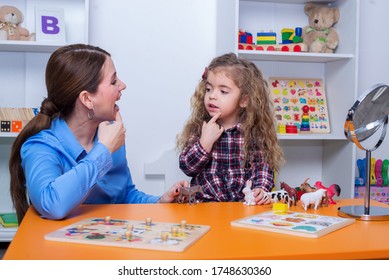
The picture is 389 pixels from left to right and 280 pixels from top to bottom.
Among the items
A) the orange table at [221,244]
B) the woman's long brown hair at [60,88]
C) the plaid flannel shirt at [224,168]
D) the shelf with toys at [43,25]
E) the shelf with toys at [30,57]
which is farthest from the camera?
the shelf with toys at [30,57]

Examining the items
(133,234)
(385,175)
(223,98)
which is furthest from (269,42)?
(133,234)

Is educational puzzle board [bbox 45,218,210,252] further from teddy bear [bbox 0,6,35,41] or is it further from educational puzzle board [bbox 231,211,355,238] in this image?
teddy bear [bbox 0,6,35,41]

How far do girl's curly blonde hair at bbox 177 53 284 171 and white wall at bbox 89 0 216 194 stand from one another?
2.91 feet

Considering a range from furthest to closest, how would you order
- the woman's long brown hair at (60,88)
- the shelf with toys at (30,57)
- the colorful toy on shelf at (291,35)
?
the colorful toy on shelf at (291,35) → the shelf with toys at (30,57) → the woman's long brown hair at (60,88)

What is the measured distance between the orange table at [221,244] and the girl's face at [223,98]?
0.80 meters

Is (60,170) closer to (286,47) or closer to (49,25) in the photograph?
(49,25)

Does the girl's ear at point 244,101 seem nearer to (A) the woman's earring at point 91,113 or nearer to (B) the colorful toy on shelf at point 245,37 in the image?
(A) the woman's earring at point 91,113

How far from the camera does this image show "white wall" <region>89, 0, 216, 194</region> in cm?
316

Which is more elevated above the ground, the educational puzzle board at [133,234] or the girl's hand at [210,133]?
the girl's hand at [210,133]

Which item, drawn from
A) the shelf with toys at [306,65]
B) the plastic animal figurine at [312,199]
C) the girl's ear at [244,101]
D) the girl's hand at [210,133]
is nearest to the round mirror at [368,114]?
the plastic animal figurine at [312,199]

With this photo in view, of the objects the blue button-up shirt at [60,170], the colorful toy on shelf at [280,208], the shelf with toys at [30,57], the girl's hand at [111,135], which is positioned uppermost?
the shelf with toys at [30,57]

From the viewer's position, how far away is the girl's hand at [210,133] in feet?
6.83

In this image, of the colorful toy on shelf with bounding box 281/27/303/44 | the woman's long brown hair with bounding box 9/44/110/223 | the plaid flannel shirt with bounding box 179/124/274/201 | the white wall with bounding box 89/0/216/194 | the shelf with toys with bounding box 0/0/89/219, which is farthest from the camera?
the colorful toy on shelf with bounding box 281/27/303/44

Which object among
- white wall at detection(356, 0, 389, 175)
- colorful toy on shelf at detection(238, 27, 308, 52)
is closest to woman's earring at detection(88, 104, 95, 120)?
colorful toy on shelf at detection(238, 27, 308, 52)
